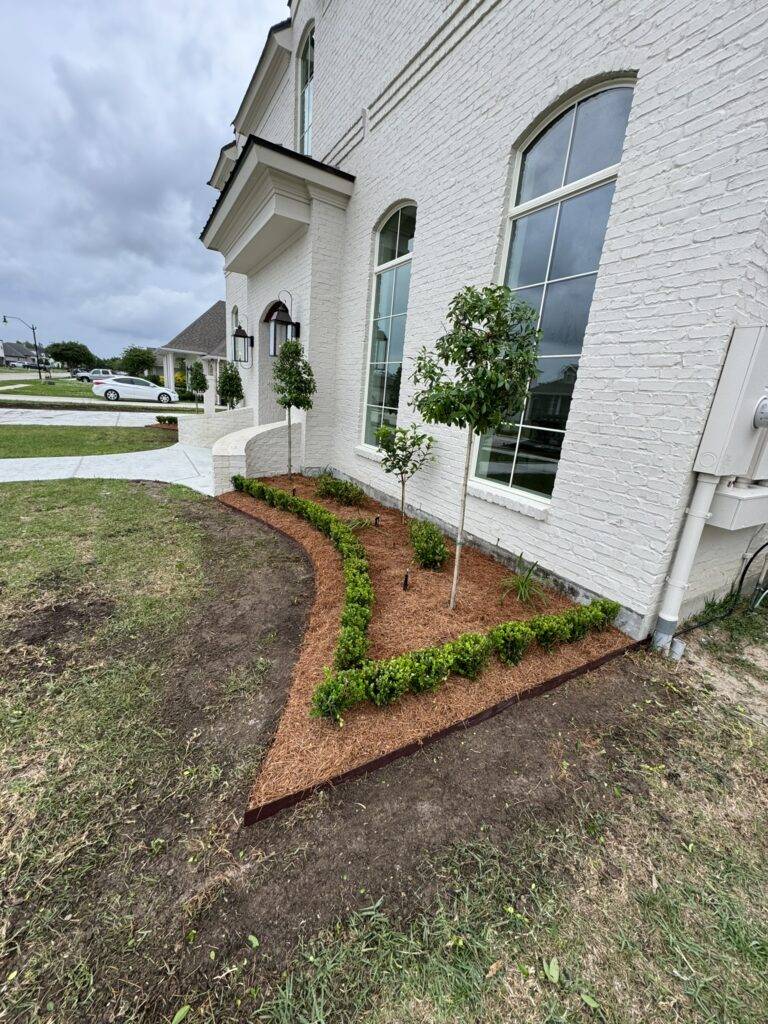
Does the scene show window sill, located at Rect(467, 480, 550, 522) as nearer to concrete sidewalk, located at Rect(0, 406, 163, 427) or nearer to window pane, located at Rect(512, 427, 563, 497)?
window pane, located at Rect(512, 427, 563, 497)

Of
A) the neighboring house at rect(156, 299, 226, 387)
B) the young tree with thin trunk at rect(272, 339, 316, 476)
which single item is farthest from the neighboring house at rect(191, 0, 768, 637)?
the neighboring house at rect(156, 299, 226, 387)

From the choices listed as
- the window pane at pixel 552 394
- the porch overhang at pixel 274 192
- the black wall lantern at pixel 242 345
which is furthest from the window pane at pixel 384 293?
the black wall lantern at pixel 242 345

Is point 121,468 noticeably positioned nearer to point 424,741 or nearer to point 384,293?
point 384,293

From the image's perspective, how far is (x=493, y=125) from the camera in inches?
173

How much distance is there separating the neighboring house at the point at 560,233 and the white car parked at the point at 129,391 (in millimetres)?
24581

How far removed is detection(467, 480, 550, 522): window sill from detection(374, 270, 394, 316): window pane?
3.60m

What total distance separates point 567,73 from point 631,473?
3.68m

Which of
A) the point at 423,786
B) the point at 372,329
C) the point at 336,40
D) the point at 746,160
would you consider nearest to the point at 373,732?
the point at 423,786

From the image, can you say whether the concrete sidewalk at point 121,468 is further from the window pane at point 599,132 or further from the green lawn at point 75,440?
the window pane at point 599,132

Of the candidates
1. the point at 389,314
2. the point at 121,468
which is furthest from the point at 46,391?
the point at 389,314

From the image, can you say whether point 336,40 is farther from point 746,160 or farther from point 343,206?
point 746,160

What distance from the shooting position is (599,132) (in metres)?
3.63

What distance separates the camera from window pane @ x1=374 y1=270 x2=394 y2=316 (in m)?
6.52

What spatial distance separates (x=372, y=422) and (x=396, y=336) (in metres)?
1.46
